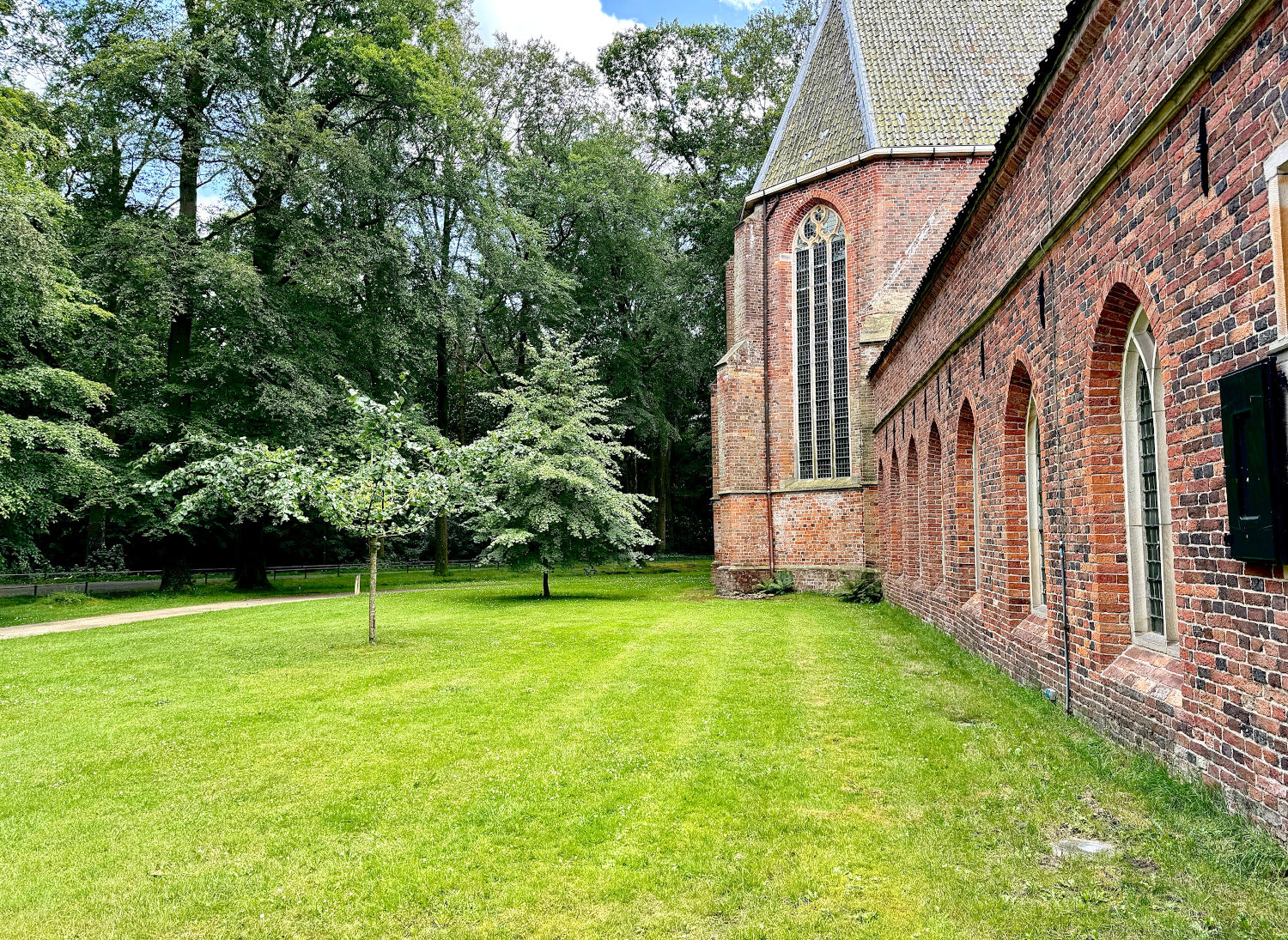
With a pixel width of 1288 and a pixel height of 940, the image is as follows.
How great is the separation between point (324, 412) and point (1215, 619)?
Answer: 69.3 feet

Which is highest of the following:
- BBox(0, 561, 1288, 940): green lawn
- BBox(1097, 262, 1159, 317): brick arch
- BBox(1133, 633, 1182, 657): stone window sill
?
BBox(1097, 262, 1159, 317): brick arch

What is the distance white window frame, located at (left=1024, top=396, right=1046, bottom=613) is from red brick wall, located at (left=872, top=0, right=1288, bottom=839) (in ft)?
0.30

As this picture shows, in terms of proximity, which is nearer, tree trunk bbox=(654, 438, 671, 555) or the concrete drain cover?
the concrete drain cover

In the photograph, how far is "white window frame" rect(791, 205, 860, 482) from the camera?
809 inches

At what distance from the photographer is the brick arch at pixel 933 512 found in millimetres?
12570

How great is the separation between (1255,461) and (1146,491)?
2291 millimetres

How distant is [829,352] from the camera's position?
21.0 m

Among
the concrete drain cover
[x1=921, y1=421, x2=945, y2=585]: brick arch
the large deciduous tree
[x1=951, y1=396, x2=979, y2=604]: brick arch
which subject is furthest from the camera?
the large deciduous tree

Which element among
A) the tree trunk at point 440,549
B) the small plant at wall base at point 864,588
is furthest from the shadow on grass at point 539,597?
the tree trunk at point 440,549

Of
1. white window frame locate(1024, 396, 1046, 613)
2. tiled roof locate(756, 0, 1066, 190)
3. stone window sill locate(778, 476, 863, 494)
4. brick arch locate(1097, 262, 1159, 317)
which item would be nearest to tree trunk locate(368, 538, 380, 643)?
white window frame locate(1024, 396, 1046, 613)

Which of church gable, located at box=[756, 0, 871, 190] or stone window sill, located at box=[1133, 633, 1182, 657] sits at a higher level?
church gable, located at box=[756, 0, 871, 190]

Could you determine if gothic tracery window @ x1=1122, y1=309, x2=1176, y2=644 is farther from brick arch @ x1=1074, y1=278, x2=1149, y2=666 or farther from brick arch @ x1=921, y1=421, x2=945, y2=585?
brick arch @ x1=921, y1=421, x2=945, y2=585

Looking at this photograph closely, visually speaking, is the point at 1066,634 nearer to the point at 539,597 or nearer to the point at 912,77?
the point at 539,597

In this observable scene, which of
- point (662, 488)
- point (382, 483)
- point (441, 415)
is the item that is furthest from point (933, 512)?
point (662, 488)
